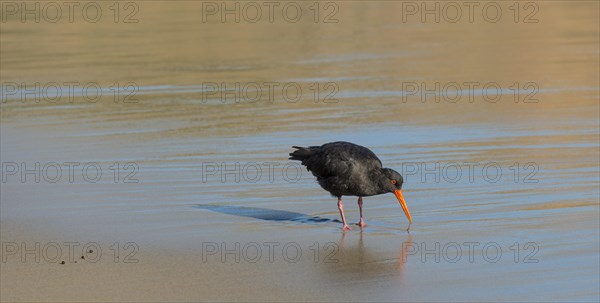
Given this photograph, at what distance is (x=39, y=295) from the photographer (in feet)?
28.7

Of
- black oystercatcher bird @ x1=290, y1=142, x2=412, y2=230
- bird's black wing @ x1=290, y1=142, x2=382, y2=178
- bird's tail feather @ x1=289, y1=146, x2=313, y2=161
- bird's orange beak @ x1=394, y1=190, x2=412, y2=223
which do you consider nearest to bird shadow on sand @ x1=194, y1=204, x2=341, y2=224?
black oystercatcher bird @ x1=290, y1=142, x2=412, y2=230

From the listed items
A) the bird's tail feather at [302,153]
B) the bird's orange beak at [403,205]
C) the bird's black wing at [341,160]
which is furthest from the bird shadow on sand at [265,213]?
the bird's orange beak at [403,205]

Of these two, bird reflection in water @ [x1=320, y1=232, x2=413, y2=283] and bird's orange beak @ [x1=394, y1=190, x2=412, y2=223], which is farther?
bird's orange beak @ [x1=394, y1=190, x2=412, y2=223]

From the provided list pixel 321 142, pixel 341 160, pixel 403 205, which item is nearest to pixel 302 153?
pixel 341 160

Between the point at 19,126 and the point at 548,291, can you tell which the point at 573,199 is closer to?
the point at 548,291

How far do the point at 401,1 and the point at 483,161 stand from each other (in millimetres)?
19145

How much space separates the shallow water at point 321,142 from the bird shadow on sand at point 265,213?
4 cm

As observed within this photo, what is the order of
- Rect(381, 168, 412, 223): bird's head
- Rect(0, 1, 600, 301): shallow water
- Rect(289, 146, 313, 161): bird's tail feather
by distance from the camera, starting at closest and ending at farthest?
Rect(0, 1, 600, 301): shallow water < Rect(381, 168, 412, 223): bird's head < Rect(289, 146, 313, 161): bird's tail feather

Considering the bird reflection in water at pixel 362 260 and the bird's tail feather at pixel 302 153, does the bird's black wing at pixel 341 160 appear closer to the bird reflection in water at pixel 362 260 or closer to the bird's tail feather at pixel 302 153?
the bird's tail feather at pixel 302 153

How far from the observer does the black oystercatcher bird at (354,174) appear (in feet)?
35.6

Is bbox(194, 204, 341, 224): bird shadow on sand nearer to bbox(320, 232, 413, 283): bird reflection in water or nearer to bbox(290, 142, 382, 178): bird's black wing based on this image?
bbox(290, 142, 382, 178): bird's black wing

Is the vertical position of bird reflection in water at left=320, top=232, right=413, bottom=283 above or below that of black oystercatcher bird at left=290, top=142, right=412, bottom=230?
below

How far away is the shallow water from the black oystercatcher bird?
0.33 m

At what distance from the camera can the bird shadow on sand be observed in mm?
11188
